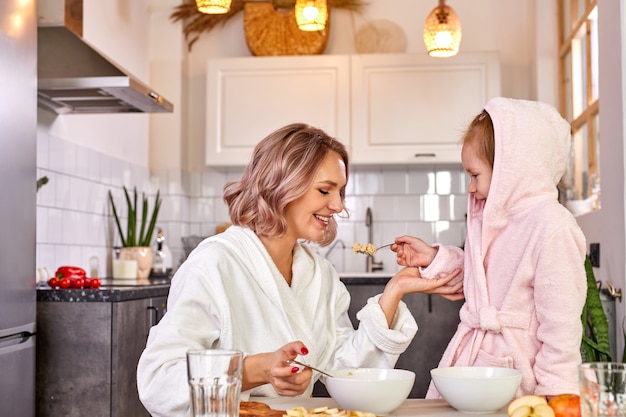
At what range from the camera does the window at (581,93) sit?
3984mm

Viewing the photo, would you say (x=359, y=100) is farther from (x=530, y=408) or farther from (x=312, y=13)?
(x=530, y=408)

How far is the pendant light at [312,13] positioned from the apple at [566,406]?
3.03 m

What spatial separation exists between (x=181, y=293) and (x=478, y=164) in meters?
0.82

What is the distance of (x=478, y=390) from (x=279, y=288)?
70 cm

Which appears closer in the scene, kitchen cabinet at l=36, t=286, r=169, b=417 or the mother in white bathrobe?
the mother in white bathrobe

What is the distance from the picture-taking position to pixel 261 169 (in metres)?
2.14

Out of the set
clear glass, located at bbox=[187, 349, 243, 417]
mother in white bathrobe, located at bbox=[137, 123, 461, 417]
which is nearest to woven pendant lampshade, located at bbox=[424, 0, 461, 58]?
mother in white bathrobe, located at bbox=[137, 123, 461, 417]

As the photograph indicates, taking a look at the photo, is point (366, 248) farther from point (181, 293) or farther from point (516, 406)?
point (516, 406)

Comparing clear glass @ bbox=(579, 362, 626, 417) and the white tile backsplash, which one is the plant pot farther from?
clear glass @ bbox=(579, 362, 626, 417)

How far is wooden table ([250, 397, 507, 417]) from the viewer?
5.21 ft

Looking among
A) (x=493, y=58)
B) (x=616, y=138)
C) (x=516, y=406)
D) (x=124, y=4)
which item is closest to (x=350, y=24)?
(x=493, y=58)

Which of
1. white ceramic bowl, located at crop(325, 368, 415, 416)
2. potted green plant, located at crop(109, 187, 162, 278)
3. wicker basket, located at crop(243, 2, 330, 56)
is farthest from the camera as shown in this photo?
wicker basket, located at crop(243, 2, 330, 56)

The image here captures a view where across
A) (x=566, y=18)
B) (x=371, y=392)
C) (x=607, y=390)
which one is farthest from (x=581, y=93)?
(x=607, y=390)

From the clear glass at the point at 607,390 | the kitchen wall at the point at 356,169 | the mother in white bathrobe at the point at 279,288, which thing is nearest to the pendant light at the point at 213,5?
the kitchen wall at the point at 356,169
